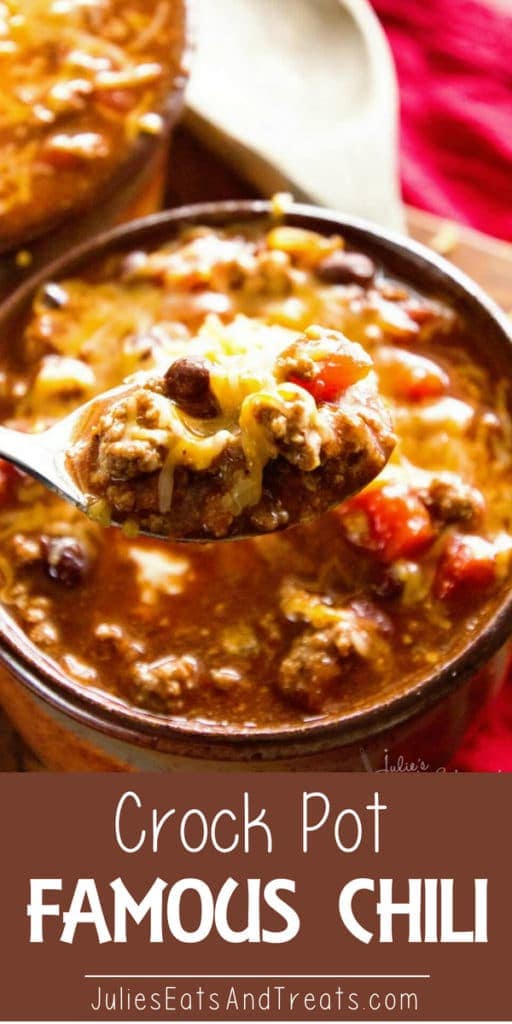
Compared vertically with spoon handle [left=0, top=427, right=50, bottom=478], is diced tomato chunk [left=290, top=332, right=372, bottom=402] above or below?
above

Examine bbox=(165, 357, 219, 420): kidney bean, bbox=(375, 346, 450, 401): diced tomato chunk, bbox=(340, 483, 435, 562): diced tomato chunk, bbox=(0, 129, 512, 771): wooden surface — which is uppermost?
bbox=(0, 129, 512, 771): wooden surface

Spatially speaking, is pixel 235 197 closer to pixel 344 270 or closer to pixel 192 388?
pixel 344 270

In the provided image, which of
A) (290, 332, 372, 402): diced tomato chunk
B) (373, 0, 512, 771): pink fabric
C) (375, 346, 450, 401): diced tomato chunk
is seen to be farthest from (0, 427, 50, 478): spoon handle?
(373, 0, 512, 771): pink fabric

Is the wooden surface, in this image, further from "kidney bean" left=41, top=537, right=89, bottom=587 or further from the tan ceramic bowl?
"kidney bean" left=41, top=537, right=89, bottom=587

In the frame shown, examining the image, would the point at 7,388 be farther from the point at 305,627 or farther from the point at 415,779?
the point at 415,779

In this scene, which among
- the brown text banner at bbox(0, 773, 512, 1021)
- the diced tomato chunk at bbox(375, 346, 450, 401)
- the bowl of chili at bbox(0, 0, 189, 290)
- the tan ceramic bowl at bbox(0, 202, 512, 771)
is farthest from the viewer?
the bowl of chili at bbox(0, 0, 189, 290)

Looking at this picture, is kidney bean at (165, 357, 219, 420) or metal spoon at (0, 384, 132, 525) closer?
kidney bean at (165, 357, 219, 420)

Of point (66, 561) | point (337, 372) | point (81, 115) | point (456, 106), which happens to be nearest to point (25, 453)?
point (66, 561)

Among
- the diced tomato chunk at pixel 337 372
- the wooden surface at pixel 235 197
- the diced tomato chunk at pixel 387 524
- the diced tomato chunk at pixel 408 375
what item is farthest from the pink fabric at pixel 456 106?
the diced tomato chunk at pixel 337 372
